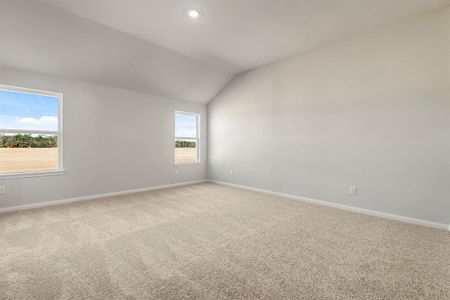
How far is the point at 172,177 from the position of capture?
5699 millimetres

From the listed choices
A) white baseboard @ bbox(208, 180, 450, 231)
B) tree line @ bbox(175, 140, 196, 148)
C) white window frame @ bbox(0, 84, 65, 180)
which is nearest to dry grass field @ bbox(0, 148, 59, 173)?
white window frame @ bbox(0, 84, 65, 180)

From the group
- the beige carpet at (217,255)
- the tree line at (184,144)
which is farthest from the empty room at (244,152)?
the tree line at (184,144)

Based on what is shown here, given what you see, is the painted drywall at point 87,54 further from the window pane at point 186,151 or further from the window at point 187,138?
the window pane at point 186,151

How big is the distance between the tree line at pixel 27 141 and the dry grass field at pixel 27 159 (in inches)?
2.6

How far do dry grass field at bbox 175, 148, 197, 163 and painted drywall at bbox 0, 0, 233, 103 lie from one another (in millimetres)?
1529

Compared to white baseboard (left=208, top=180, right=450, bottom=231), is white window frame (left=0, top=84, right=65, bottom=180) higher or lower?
higher

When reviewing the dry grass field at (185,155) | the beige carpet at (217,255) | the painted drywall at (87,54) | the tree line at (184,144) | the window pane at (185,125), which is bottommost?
the beige carpet at (217,255)

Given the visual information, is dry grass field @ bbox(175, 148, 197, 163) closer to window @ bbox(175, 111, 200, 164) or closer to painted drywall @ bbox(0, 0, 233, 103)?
window @ bbox(175, 111, 200, 164)

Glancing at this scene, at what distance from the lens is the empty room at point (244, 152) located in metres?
1.96

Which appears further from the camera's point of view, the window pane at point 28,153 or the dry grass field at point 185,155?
the dry grass field at point 185,155

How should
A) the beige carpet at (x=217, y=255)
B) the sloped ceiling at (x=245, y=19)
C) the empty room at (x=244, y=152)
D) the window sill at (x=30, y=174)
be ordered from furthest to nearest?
the window sill at (x=30, y=174) < the sloped ceiling at (x=245, y=19) < the empty room at (x=244, y=152) < the beige carpet at (x=217, y=255)

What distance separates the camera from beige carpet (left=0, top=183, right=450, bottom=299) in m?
1.70

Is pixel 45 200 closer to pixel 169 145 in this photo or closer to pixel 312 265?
pixel 169 145

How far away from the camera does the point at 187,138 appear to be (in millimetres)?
6094
